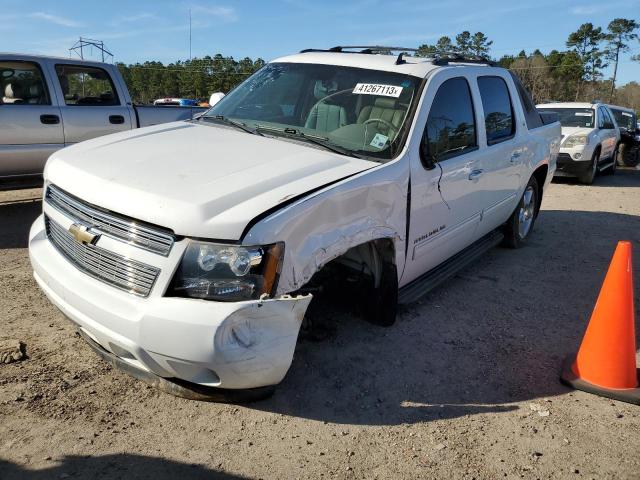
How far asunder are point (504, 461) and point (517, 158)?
133 inches

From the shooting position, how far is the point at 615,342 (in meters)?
3.19

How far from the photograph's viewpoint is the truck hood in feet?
7.80

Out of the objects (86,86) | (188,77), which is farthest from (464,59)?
(188,77)

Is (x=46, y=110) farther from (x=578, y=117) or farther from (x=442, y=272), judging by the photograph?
(x=578, y=117)

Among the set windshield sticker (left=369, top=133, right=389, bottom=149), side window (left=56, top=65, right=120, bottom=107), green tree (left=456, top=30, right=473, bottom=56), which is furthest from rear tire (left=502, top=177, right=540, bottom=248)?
green tree (left=456, top=30, right=473, bottom=56)

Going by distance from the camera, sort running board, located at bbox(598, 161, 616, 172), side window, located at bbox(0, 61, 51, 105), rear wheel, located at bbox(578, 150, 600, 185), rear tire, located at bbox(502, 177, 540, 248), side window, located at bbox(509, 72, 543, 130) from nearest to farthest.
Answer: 1. side window, located at bbox(509, 72, 543, 130)
2. rear tire, located at bbox(502, 177, 540, 248)
3. side window, located at bbox(0, 61, 51, 105)
4. rear wheel, located at bbox(578, 150, 600, 185)
5. running board, located at bbox(598, 161, 616, 172)

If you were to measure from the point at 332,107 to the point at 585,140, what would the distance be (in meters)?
9.31

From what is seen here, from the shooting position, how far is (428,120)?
3.62m

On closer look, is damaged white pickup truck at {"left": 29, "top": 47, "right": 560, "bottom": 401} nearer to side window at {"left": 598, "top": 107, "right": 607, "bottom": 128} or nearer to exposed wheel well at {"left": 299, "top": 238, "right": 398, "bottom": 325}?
exposed wheel well at {"left": 299, "top": 238, "right": 398, "bottom": 325}

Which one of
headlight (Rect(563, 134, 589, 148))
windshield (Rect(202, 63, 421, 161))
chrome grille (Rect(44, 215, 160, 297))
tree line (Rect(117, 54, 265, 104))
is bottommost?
chrome grille (Rect(44, 215, 160, 297))

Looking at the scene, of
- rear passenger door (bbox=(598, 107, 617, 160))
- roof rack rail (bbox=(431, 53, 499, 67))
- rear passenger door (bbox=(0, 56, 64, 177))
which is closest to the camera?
roof rack rail (bbox=(431, 53, 499, 67))

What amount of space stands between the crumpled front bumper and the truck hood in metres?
0.34

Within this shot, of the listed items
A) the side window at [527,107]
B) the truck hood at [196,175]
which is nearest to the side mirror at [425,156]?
the truck hood at [196,175]

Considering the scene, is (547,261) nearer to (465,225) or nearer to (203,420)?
(465,225)
